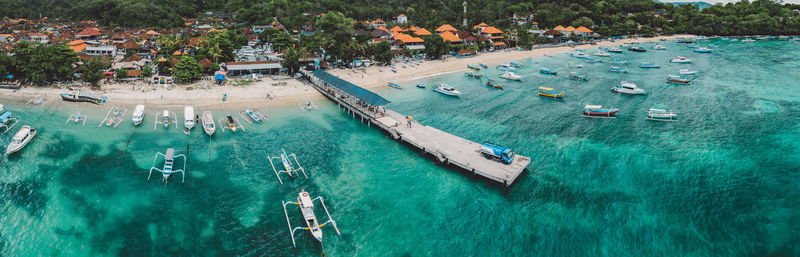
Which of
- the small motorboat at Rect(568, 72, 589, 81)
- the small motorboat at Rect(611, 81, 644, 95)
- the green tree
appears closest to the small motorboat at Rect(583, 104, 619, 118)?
the small motorboat at Rect(611, 81, 644, 95)

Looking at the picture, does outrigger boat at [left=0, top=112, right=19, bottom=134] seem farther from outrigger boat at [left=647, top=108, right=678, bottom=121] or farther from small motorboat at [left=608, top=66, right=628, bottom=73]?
small motorboat at [left=608, top=66, right=628, bottom=73]

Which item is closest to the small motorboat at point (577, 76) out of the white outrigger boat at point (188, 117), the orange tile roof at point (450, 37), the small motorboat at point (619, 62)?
the small motorboat at point (619, 62)

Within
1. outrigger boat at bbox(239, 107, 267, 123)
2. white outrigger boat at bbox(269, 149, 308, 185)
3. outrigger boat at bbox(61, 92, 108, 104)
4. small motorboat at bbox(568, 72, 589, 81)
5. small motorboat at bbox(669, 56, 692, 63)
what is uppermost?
small motorboat at bbox(669, 56, 692, 63)

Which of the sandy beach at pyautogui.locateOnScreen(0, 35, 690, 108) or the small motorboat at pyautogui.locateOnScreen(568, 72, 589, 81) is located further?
the small motorboat at pyautogui.locateOnScreen(568, 72, 589, 81)

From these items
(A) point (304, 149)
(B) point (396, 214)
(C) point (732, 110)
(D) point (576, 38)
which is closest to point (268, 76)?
(A) point (304, 149)

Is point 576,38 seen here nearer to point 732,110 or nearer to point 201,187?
point 732,110

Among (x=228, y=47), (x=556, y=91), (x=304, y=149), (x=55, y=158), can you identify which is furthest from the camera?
(x=228, y=47)
